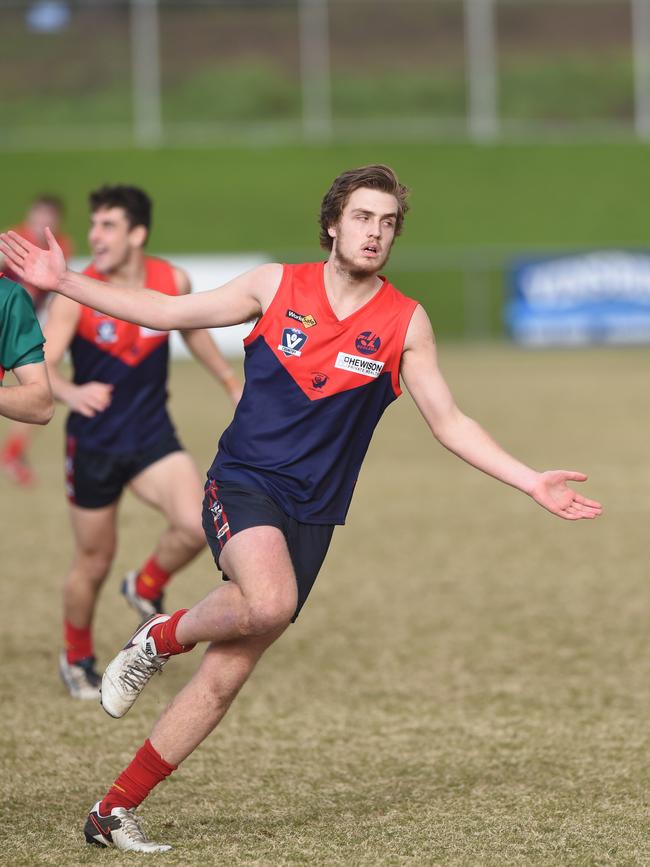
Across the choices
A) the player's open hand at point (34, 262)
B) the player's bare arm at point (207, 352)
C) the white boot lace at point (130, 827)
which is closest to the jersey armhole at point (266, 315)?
the player's open hand at point (34, 262)

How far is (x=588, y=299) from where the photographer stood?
26078 mm

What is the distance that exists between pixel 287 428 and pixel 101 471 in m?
2.22

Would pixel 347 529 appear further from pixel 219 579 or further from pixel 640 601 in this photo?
pixel 640 601

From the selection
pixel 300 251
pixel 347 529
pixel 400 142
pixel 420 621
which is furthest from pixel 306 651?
pixel 400 142

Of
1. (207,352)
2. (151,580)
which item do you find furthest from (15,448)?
Result: (207,352)

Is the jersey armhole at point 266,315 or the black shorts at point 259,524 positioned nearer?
the black shorts at point 259,524

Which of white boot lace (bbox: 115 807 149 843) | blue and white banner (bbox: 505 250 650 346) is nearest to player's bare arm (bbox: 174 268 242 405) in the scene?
white boot lace (bbox: 115 807 149 843)

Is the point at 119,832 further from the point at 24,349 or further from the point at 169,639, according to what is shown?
the point at 24,349

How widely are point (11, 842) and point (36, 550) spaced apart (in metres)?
5.47

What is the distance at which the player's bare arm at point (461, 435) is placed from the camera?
14.5 ft

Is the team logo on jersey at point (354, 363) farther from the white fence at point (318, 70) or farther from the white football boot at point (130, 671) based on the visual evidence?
the white fence at point (318, 70)

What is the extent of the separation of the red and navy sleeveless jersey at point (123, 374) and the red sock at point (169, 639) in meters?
2.17

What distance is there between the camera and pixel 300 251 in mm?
30422

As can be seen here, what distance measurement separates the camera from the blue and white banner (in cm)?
2598
